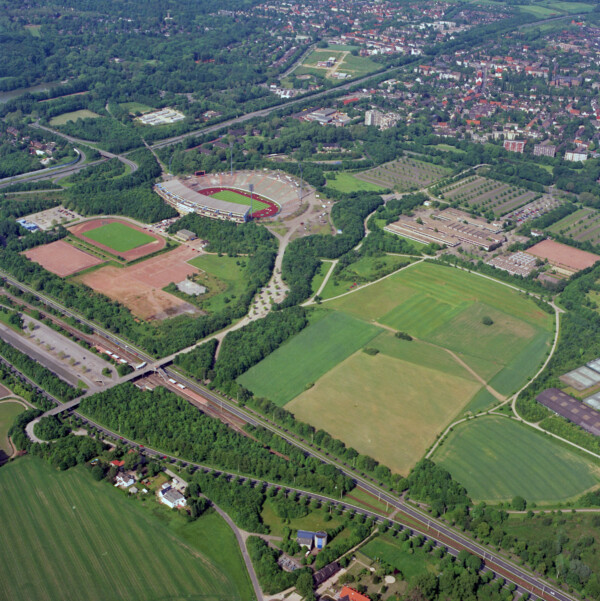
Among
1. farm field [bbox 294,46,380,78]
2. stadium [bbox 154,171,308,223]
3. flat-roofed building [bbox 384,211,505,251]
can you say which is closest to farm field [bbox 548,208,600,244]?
flat-roofed building [bbox 384,211,505,251]

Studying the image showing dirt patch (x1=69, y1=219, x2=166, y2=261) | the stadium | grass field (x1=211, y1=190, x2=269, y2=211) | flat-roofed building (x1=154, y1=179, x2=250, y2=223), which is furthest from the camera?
grass field (x1=211, y1=190, x2=269, y2=211)

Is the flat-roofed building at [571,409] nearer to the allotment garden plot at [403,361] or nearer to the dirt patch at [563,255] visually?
the allotment garden plot at [403,361]

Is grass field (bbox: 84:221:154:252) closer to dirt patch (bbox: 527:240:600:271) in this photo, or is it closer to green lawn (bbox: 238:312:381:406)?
green lawn (bbox: 238:312:381:406)

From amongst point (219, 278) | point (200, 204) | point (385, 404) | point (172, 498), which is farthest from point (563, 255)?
point (172, 498)

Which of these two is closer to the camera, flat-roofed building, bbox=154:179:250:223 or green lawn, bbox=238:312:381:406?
green lawn, bbox=238:312:381:406

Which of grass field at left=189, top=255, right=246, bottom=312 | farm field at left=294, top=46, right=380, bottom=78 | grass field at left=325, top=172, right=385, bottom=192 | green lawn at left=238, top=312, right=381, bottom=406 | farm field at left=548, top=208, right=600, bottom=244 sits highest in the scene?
green lawn at left=238, top=312, right=381, bottom=406

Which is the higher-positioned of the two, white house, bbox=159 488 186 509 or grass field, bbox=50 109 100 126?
white house, bbox=159 488 186 509

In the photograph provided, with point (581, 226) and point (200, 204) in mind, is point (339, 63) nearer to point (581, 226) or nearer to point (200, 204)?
point (200, 204)
